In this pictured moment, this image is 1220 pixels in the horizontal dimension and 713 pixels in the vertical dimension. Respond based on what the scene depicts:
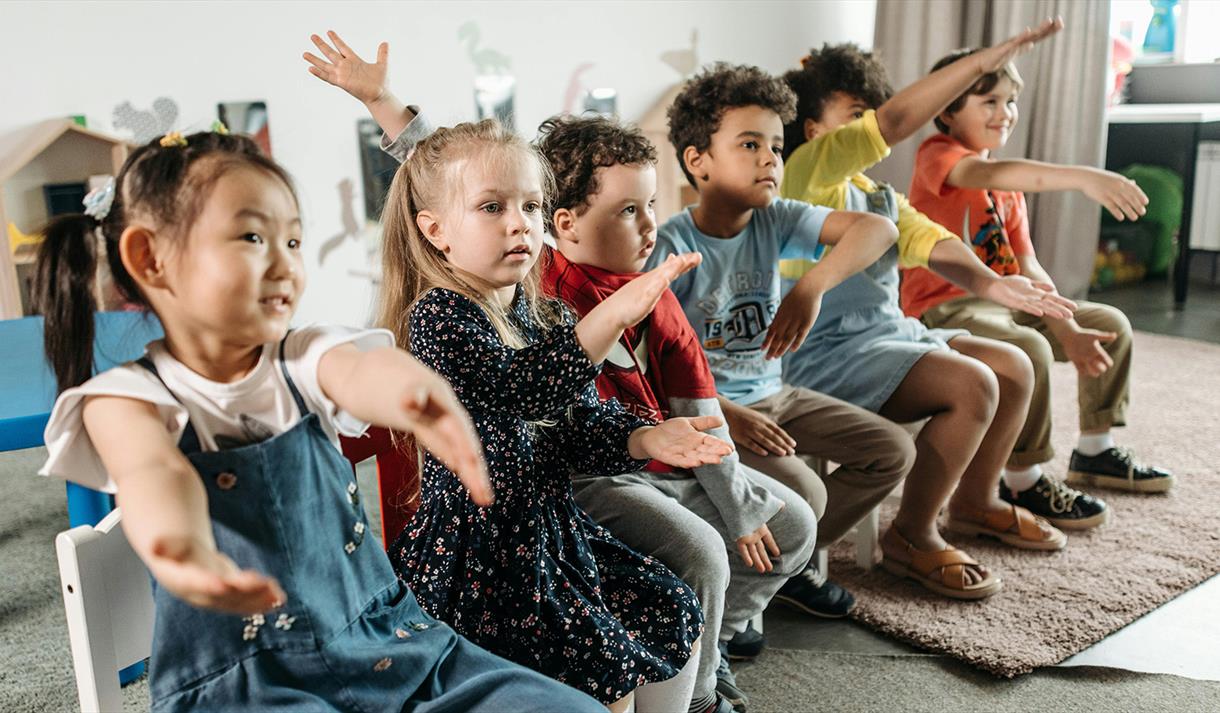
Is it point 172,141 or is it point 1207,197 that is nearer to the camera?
point 172,141

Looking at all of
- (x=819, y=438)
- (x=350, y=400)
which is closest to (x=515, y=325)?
(x=350, y=400)

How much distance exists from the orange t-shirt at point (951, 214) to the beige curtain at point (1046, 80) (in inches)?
74.7

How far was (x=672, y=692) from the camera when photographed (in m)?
1.17

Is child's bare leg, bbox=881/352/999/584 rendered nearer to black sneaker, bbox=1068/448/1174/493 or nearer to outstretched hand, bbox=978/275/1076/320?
outstretched hand, bbox=978/275/1076/320

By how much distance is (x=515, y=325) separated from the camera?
3.76 feet

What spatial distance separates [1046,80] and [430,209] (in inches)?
133

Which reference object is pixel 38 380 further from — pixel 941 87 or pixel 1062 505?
pixel 1062 505

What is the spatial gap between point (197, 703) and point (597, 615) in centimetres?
39

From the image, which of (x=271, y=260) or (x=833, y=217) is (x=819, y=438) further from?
(x=271, y=260)

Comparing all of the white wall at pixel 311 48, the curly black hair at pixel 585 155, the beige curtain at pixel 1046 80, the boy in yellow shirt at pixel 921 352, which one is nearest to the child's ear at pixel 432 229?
the curly black hair at pixel 585 155

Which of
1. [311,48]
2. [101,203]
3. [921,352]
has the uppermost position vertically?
[311,48]

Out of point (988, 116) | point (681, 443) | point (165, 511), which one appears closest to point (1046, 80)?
point (988, 116)

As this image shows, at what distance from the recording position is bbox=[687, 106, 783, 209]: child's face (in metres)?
1.61

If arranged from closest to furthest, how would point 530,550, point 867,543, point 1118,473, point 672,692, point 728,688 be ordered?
point 530,550 < point 672,692 < point 728,688 < point 867,543 < point 1118,473
